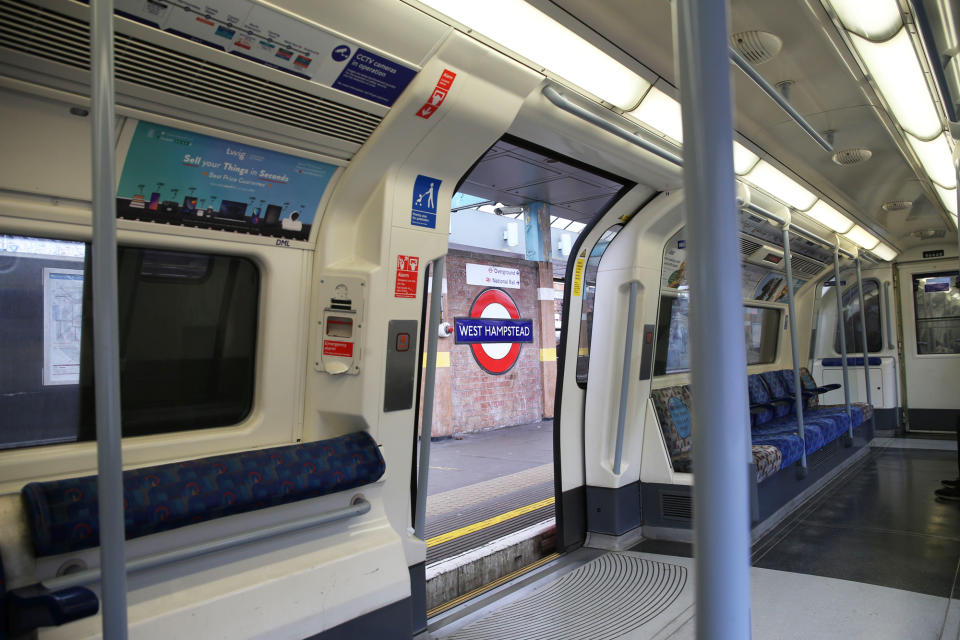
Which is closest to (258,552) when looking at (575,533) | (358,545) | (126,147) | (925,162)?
(358,545)

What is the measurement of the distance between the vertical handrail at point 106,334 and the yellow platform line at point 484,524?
Answer: 3.47 metres

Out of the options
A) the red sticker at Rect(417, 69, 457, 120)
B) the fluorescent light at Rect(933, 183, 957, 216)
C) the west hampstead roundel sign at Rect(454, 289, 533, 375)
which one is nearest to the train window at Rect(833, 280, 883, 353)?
the fluorescent light at Rect(933, 183, 957, 216)

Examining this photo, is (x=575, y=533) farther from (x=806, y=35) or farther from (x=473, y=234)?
(x=473, y=234)

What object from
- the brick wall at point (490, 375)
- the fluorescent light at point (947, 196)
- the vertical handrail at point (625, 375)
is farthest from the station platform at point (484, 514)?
the fluorescent light at point (947, 196)

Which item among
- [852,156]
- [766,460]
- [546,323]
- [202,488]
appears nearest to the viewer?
[202,488]

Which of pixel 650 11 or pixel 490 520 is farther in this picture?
pixel 490 520

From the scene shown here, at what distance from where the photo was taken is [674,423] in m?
4.91

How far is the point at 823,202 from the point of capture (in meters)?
5.95

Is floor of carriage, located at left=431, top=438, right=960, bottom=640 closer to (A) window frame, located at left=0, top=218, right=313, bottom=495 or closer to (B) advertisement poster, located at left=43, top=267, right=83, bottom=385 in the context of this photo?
(A) window frame, located at left=0, top=218, right=313, bottom=495

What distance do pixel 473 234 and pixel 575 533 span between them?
8297mm

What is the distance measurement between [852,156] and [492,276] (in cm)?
678

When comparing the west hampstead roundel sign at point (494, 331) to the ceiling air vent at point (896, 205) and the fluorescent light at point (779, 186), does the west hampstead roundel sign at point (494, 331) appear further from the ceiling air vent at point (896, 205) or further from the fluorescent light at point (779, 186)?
the ceiling air vent at point (896, 205)

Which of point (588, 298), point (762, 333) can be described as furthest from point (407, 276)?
point (762, 333)

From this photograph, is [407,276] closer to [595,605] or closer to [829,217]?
[595,605]
